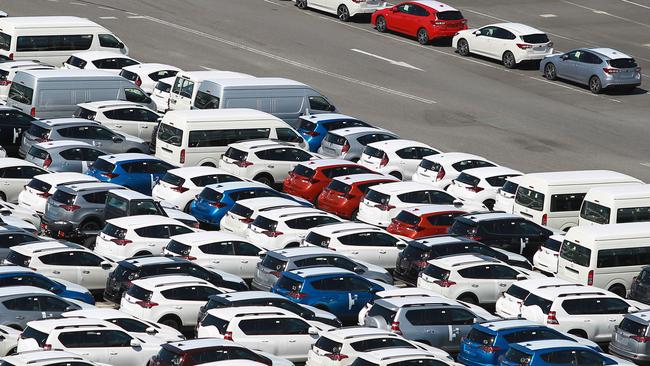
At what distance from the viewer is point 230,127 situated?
4544 cm

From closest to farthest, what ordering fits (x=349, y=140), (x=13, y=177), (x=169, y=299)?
(x=169, y=299) < (x=13, y=177) < (x=349, y=140)

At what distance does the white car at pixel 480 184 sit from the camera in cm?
4409

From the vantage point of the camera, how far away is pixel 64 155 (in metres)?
43.0

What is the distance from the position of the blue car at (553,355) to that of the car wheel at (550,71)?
30.5 m

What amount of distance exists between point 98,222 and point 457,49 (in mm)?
28135

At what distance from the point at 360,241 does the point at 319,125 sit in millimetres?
10956

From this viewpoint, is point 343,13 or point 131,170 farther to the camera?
point 343,13

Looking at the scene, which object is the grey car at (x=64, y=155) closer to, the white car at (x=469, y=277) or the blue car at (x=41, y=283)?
the blue car at (x=41, y=283)

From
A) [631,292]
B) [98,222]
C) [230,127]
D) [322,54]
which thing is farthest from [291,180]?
[322,54]

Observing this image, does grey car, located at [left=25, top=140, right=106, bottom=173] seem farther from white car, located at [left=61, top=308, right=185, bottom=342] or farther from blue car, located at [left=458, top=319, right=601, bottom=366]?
blue car, located at [left=458, top=319, right=601, bottom=366]

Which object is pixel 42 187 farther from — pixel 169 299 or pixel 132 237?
pixel 169 299

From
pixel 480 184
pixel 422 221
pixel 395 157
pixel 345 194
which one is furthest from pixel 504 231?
pixel 395 157

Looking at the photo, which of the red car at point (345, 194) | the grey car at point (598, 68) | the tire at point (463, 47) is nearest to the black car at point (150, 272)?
the red car at point (345, 194)

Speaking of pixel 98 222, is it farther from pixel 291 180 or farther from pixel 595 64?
pixel 595 64
